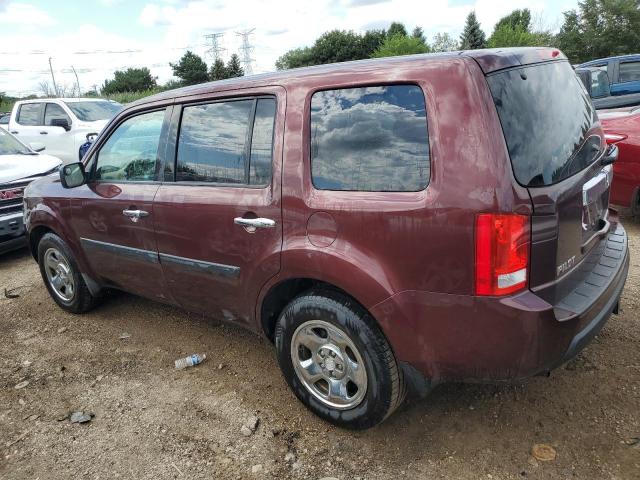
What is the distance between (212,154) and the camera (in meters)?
2.92

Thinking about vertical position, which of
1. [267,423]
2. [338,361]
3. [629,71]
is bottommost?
[267,423]

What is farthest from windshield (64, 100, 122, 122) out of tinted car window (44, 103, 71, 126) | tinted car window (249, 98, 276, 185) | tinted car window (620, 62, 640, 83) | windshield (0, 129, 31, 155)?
tinted car window (620, 62, 640, 83)

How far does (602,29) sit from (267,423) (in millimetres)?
40046

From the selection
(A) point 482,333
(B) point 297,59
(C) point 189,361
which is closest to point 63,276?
(C) point 189,361

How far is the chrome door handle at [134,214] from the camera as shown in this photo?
324 centimetres

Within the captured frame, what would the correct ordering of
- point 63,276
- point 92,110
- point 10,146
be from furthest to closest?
point 92,110, point 10,146, point 63,276

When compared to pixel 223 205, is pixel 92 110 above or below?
above

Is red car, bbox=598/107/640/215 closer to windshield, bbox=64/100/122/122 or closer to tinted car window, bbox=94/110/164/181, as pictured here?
tinted car window, bbox=94/110/164/181

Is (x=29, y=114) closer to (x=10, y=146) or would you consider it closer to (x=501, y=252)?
(x=10, y=146)

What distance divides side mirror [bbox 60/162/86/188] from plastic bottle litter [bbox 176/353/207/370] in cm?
151

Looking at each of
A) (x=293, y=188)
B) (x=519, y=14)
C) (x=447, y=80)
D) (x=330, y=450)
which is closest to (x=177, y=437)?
(x=330, y=450)

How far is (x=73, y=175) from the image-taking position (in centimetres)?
370

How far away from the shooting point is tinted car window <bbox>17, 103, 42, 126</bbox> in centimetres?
1106

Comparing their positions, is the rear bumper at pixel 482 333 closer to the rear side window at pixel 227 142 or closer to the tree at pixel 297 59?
the rear side window at pixel 227 142
